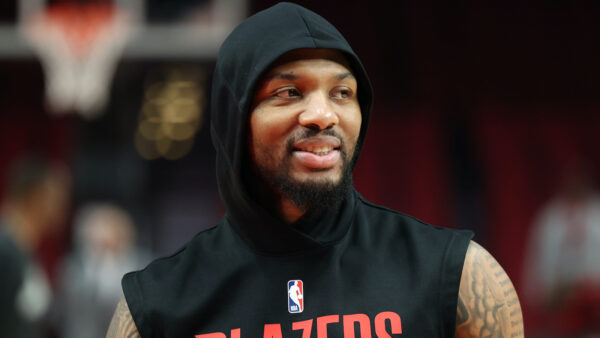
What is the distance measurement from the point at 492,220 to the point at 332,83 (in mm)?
6385

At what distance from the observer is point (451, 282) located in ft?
5.78

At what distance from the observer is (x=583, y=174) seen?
7.67 metres

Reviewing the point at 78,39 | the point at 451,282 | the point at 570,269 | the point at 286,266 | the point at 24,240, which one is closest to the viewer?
the point at 451,282

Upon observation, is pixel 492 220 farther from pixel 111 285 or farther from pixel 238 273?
pixel 238 273

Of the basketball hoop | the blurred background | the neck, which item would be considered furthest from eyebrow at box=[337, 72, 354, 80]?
the blurred background

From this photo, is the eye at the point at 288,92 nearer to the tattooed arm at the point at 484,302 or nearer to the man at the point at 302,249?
the man at the point at 302,249

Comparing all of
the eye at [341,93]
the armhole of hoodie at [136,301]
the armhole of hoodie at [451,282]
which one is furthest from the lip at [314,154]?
the armhole of hoodie at [136,301]

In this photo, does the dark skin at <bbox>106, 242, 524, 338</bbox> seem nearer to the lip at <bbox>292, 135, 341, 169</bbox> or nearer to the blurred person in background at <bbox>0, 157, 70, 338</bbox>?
the lip at <bbox>292, 135, 341, 169</bbox>

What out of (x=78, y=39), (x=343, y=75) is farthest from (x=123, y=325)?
(x=78, y=39)

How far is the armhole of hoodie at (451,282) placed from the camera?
175 centimetres

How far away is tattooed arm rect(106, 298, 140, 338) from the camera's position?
1.87 meters

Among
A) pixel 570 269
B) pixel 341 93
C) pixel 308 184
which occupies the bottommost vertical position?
pixel 570 269

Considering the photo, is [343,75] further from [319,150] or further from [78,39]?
[78,39]

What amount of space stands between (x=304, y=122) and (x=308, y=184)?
142 mm
